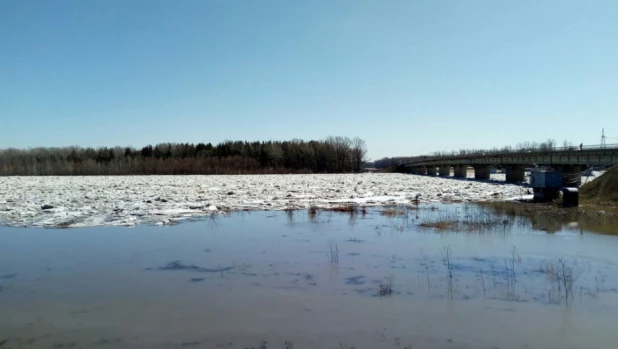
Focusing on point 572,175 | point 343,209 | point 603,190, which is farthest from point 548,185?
point 572,175

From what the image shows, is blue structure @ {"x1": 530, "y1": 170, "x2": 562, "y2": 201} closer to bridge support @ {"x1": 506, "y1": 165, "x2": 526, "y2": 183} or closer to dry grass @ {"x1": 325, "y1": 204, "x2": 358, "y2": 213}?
dry grass @ {"x1": 325, "y1": 204, "x2": 358, "y2": 213}

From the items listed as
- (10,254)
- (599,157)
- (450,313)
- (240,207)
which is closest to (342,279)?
(450,313)

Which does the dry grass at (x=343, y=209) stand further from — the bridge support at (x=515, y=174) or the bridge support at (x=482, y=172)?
the bridge support at (x=482, y=172)

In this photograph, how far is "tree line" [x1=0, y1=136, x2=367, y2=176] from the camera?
253 feet

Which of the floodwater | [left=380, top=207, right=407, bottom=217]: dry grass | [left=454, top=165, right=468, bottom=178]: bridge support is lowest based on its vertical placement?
[left=380, top=207, right=407, bottom=217]: dry grass

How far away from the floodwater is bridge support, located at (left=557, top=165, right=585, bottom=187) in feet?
56.4

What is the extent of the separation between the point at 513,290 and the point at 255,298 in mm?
4379

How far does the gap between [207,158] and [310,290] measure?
81211 mm

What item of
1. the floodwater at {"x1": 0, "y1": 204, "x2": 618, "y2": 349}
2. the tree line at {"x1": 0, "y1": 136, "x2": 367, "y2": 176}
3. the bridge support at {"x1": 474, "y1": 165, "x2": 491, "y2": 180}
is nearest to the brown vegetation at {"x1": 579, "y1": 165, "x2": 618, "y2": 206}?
the floodwater at {"x1": 0, "y1": 204, "x2": 618, "y2": 349}

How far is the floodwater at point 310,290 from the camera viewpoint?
5.61 metres

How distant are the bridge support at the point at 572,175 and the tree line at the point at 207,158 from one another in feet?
170

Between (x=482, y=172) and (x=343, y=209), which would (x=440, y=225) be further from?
(x=482, y=172)

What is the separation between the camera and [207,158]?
86062 mm

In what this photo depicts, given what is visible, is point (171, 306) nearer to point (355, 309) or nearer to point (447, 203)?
point (355, 309)
